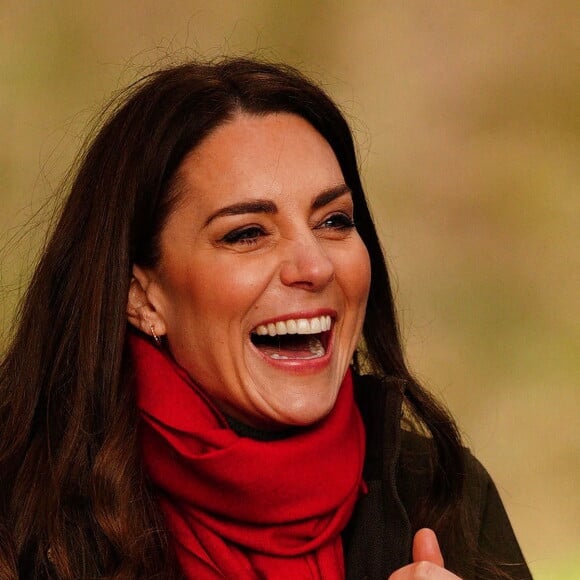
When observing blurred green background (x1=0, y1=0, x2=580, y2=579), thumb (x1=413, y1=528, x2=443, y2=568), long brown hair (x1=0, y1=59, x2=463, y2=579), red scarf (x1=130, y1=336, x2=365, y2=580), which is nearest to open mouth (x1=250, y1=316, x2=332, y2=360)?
red scarf (x1=130, y1=336, x2=365, y2=580)

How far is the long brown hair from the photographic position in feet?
7.00

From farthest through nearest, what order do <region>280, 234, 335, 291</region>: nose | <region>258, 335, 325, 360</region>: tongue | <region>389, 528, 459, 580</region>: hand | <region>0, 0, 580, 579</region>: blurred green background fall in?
<region>0, 0, 580, 579</region>: blurred green background
<region>258, 335, 325, 360</region>: tongue
<region>280, 234, 335, 291</region>: nose
<region>389, 528, 459, 580</region>: hand

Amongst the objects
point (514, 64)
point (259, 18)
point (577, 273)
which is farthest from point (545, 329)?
point (259, 18)

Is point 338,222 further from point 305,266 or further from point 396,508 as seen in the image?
point 396,508

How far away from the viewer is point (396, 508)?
86.4 inches

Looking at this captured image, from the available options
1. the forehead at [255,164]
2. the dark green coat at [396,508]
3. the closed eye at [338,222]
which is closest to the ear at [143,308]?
the forehead at [255,164]

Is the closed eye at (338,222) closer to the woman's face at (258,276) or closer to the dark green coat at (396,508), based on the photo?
the woman's face at (258,276)

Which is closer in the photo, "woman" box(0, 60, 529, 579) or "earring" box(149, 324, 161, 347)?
"woman" box(0, 60, 529, 579)

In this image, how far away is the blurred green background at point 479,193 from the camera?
3.46m

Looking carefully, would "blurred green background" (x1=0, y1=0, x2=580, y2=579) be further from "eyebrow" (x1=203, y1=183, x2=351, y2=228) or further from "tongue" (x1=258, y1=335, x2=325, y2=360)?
"eyebrow" (x1=203, y1=183, x2=351, y2=228)

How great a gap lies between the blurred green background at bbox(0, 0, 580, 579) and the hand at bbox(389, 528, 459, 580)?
4.75ft

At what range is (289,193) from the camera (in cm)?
216

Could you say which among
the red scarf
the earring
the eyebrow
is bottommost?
the red scarf

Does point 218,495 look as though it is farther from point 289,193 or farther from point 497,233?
point 497,233
